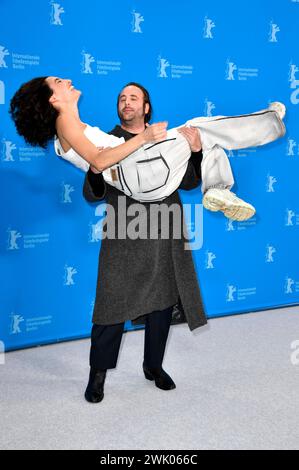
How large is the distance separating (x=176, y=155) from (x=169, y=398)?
3.18ft

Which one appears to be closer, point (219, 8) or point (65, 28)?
point (65, 28)

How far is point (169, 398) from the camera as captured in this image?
2.06m

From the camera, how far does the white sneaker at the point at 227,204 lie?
1.90m

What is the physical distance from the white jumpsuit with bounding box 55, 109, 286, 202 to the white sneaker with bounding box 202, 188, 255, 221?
59mm

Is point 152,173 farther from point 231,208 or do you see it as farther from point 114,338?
point 114,338

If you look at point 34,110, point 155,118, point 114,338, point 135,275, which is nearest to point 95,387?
point 114,338

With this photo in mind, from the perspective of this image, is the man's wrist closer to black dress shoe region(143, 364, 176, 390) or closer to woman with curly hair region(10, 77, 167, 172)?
woman with curly hair region(10, 77, 167, 172)

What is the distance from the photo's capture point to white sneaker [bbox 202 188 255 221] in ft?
6.24

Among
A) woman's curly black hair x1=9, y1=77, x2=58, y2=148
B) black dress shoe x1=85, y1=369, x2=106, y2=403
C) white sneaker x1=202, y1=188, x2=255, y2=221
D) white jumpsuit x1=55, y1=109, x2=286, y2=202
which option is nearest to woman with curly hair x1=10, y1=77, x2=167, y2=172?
woman's curly black hair x1=9, y1=77, x2=58, y2=148

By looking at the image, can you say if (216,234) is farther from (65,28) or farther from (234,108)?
(65,28)

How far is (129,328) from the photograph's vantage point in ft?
9.99

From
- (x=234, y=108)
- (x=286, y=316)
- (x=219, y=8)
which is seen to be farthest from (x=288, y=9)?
(x=286, y=316)
